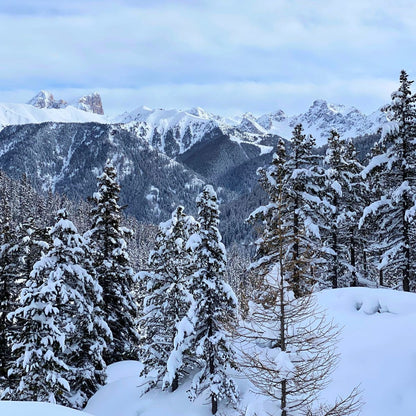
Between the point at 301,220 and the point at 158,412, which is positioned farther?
the point at 301,220

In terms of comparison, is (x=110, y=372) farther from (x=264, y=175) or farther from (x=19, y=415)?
(x=19, y=415)

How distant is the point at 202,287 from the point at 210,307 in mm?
964

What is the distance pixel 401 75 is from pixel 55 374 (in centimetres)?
2188

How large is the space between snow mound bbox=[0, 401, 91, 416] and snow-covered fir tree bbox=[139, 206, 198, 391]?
1037 cm

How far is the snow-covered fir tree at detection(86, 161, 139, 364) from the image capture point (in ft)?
79.0

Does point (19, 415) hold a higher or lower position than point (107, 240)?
lower

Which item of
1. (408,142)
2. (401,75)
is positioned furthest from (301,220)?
(401,75)

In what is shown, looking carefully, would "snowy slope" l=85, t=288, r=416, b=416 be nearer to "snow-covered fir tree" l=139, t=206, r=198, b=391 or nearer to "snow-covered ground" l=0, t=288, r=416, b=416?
"snow-covered ground" l=0, t=288, r=416, b=416

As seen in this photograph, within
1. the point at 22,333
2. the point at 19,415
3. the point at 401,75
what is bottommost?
the point at 22,333

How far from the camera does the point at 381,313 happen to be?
51.8 feet

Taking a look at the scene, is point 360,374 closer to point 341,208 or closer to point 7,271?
point 341,208

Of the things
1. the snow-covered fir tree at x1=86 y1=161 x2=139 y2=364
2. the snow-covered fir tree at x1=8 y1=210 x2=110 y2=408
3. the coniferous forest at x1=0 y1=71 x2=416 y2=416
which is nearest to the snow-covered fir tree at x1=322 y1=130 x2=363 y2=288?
the coniferous forest at x1=0 y1=71 x2=416 y2=416

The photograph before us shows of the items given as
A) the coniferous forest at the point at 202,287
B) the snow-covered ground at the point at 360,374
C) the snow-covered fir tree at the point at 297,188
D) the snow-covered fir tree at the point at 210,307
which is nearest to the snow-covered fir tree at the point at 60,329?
the coniferous forest at the point at 202,287

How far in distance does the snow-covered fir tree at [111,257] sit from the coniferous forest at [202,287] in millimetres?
88
